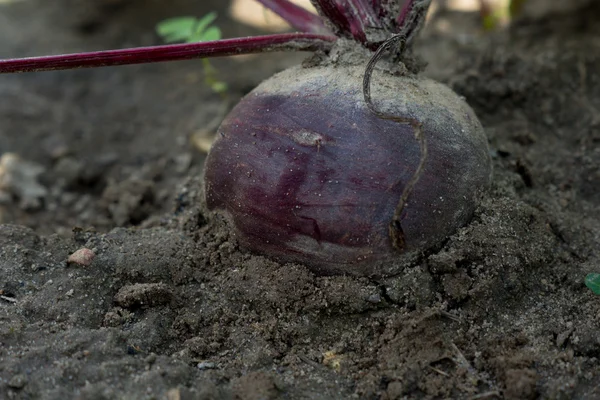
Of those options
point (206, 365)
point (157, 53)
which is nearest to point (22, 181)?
point (157, 53)

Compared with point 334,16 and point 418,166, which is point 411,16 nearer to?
point 334,16

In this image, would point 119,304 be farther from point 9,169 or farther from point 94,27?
point 94,27

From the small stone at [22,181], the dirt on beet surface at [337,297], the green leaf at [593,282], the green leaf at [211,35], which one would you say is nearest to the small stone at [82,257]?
the dirt on beet surface at [337,297]

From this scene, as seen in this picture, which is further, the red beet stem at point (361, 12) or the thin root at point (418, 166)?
the red beet stem at point (361, 12)

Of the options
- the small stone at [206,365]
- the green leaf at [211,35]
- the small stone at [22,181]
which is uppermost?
the green leaf at [211,35]

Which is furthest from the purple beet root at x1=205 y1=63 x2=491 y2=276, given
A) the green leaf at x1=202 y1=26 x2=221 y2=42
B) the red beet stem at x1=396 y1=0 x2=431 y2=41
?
the green leaf at x1=202 y1=26 x2=221 y2=42

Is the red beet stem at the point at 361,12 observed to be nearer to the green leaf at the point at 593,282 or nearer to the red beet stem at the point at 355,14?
the red beet stem at the point at 355,14

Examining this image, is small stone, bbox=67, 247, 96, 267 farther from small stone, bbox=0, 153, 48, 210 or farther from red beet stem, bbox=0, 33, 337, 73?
small stone, bbox=0, 153, 48, 210
